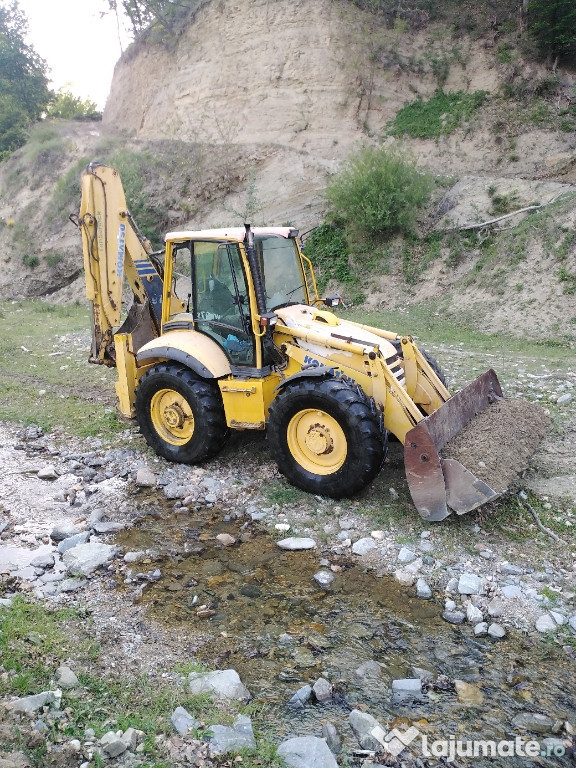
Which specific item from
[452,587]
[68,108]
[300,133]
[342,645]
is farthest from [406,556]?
[68,108]

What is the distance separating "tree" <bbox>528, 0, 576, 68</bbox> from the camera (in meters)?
19.2

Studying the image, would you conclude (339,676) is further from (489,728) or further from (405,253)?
(405,253)

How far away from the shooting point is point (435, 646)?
4031 mm

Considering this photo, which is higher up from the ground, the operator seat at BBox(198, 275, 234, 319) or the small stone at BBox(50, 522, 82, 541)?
the operator seat at BBox(198, 275, 234, 319)

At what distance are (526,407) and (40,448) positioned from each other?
560cm

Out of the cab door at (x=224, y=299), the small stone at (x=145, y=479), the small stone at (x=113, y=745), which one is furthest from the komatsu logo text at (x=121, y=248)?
the small stone at (x=113, y=745)

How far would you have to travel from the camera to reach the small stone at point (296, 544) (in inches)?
205

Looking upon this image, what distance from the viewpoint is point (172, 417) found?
6.80 meters

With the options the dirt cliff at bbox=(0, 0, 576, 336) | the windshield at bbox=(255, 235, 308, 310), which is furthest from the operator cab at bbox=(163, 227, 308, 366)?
the dirt cliff at bbox=(0, 0, 576, 336)

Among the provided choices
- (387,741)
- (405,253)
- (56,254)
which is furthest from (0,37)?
(387,741)

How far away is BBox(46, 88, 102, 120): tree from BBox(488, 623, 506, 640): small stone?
120 feet

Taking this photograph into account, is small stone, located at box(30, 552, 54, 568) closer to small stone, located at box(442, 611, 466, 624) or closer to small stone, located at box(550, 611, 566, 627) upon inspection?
small stone, located at box(442, 611, 466, 624)

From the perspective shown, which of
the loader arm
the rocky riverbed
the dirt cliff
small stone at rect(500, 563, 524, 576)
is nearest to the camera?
the rocky riverbed

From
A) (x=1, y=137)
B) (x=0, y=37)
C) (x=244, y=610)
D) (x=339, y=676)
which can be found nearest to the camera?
(x=339, y=676)
